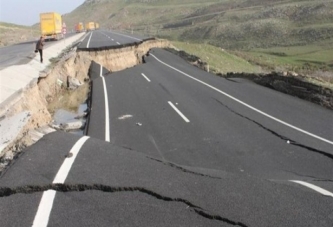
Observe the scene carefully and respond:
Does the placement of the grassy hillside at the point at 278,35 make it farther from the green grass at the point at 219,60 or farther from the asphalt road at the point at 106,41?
the asphalt road at the point at 106,41

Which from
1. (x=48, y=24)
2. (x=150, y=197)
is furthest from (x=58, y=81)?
(x=48, y=24)

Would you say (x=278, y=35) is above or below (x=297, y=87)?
above

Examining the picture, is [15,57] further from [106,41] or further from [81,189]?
[81,189]

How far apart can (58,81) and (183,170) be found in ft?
54.6

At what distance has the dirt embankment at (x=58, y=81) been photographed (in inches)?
331

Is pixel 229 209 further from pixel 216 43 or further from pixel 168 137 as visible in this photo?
pixel 216 43

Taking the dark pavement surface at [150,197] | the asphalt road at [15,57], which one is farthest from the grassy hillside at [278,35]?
the dark pavement surface at [150,197]

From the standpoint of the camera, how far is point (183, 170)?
21.5 feet

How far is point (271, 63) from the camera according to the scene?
46.8 meters

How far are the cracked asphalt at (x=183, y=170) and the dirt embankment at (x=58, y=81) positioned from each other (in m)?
0.68

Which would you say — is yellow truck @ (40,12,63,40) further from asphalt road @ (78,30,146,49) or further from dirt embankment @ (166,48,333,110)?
dirt embankment @ (166,48,333,110)

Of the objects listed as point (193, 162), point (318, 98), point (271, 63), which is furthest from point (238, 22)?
point (193, 162)

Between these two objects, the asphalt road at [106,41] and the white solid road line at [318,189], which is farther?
the asphalt road at [106,41]

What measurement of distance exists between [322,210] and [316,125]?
6948 mm
